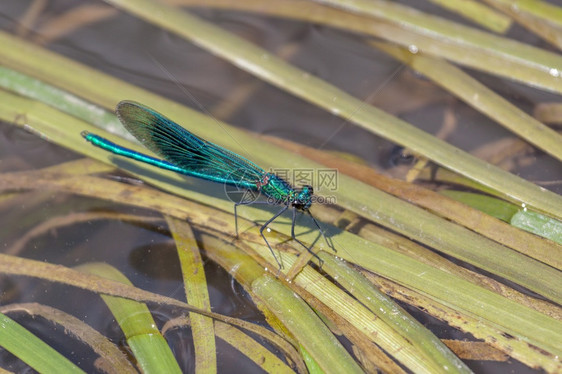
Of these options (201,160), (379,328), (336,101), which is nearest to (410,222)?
(379,328)

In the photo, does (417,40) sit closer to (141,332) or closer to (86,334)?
(141,332)

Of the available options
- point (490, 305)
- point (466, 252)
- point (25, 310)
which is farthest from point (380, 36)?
point (25, 310)

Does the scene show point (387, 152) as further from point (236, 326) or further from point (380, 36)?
point (236, 326)

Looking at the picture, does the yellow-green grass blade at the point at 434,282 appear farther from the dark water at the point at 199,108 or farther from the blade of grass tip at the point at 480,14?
the blade of grass tip at the point at 480,14

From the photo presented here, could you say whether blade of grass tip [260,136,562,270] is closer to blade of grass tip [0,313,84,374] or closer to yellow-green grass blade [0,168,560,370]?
yellow-green grass blade [0,168,560,370]

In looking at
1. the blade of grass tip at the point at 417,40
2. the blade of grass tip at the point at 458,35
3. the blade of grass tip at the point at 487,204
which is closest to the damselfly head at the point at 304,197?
the blade of grass tip at the point at 487,204

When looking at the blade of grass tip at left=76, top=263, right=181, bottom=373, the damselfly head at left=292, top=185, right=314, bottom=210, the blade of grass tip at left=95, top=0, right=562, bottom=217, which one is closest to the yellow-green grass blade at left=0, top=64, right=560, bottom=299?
the damselfly head at left=292, top=185, right=314, bottom=210

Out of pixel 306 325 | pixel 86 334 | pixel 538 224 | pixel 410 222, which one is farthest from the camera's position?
pixel 410 222
